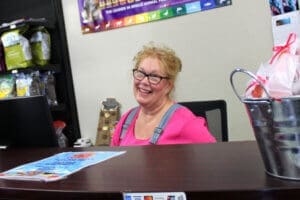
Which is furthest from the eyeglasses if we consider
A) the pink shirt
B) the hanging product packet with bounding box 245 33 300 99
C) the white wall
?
the hanging product packet with bounding box 245 33 300 99

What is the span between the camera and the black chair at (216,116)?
5.99 ft

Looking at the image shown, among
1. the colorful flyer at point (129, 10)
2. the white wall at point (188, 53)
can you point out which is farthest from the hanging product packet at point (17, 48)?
the colorful flyer at point (129, 10)

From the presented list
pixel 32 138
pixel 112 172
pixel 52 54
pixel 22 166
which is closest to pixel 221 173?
pixel 112 172

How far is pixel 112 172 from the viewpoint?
904mm

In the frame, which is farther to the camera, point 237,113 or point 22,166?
point 237,113

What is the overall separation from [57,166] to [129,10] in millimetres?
2191

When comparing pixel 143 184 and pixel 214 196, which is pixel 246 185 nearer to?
pixel 214 196

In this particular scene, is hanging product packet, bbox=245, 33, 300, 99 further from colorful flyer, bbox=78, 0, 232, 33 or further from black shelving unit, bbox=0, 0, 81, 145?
black shelving unit, bbox=0, 0, 81, 145

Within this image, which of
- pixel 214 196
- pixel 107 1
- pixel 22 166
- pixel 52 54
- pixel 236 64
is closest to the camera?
pixel 214 196

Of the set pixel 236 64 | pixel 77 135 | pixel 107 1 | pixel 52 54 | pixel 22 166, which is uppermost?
pixel 107 1

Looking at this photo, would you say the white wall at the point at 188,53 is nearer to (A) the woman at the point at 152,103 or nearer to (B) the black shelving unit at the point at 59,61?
(B) the black shelving unit at the point at 59,61

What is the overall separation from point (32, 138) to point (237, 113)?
1642 mm

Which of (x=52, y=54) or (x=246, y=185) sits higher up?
(x=52, y=54)

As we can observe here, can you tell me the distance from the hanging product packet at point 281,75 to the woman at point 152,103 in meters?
0.98
